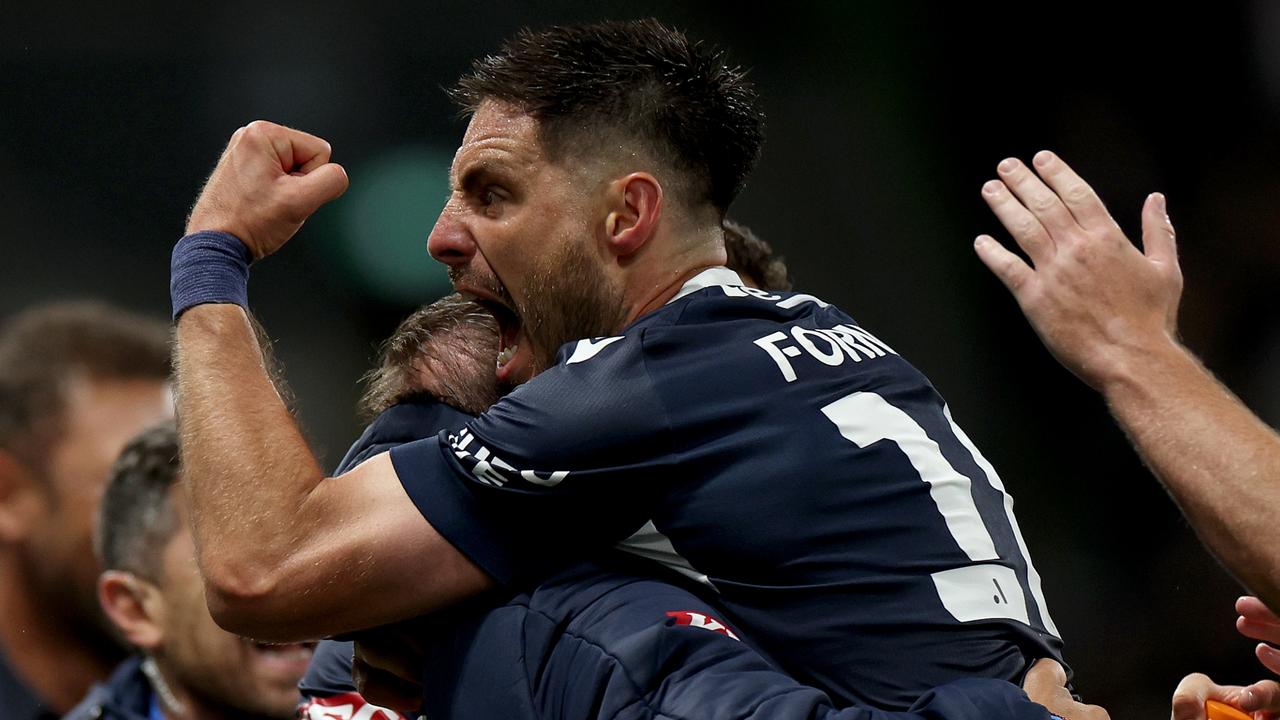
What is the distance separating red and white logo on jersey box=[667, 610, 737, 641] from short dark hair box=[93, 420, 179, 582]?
2171 mm

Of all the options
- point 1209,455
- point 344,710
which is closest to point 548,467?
point 1209,455

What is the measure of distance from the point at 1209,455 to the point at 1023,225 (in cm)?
41

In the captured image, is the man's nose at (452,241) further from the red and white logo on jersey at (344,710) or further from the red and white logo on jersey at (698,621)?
the red and white logo on jersey at (344,710)

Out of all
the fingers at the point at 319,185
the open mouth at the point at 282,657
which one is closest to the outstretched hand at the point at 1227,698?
the fingers at the point at 319,185

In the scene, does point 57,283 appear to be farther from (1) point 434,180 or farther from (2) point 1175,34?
(2) point 1175,34

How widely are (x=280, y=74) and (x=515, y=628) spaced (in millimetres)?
3908

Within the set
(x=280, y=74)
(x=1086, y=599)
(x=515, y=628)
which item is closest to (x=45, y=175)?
(x=280, y=74)

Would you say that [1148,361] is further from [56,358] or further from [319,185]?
[56,358]

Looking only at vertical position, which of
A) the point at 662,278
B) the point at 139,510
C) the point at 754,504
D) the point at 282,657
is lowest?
the point at 282,657

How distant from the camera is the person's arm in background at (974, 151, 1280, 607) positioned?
1797 millimetres

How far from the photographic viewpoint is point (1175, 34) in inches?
228

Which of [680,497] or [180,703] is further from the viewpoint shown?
[180,703]

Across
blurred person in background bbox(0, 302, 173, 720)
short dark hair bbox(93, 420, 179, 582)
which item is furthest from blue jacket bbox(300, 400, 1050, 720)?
blurred person in background bbox(0, 302, 173, 720)

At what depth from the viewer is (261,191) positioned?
222 cm
